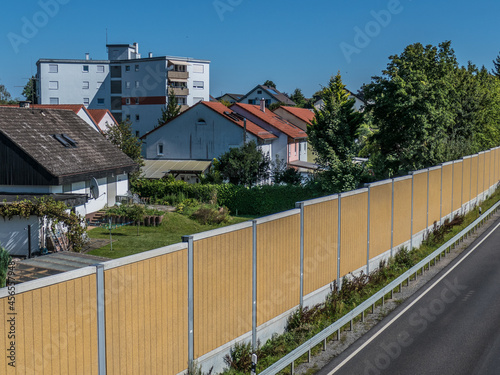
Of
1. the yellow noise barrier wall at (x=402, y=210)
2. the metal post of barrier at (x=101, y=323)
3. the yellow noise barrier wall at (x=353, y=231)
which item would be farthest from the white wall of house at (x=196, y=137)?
the metal post of barrier at (x=101, y=323)

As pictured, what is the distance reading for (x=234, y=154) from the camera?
136 feet

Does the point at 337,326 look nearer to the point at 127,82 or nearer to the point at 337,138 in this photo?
the point at 337,138

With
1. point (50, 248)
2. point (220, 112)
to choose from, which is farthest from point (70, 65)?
point (50, 248)

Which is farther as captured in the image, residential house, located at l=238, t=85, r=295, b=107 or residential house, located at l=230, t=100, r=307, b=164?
residential house, located at l=238, t=85, r=295, b=107

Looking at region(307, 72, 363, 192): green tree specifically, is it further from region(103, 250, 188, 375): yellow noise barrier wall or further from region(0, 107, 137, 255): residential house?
region(103, 250, 188, 375): yellow noise barrier wall

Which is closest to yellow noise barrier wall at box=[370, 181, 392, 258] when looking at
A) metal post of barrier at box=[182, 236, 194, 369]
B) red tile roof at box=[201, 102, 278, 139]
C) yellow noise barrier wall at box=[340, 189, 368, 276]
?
yellow noise barrier wall at box=[340, 189, 368, 276]

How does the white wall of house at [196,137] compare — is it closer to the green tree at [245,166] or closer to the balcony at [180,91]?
the green tree at [245,166]

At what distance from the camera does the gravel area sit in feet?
37.4

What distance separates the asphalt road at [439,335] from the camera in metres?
11.1

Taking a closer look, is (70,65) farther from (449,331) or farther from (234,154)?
(449,331)

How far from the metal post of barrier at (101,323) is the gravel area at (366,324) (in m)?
4.31

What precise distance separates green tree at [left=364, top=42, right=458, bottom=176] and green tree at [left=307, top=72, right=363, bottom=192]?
58.8 inches

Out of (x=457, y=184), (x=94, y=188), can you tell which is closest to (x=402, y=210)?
(x=457, y=184)

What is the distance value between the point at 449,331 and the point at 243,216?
24.8 meters
